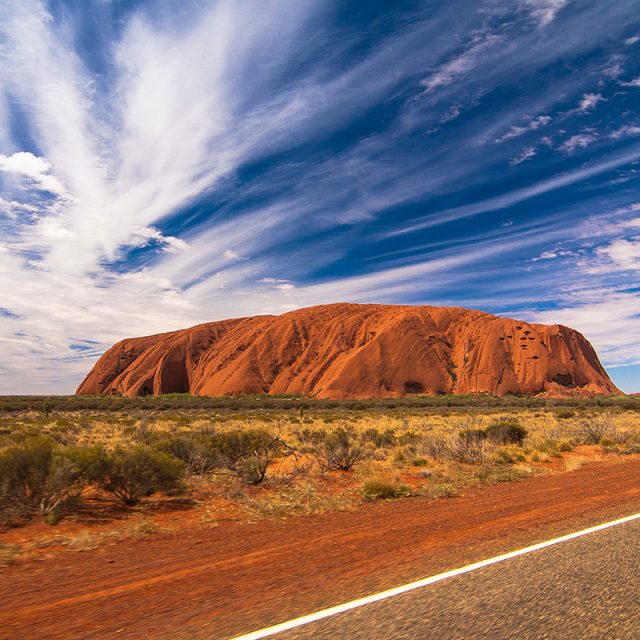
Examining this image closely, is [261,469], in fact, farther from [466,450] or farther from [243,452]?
[466,450]

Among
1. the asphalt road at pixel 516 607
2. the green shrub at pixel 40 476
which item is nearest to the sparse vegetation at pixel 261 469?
the green shrub at pixel 40 476

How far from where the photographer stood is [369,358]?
85.6 m

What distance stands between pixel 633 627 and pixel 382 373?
81261 millimetres

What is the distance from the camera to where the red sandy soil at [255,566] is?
13.2 feet

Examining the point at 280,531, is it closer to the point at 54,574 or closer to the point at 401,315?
A: the point at 54,574

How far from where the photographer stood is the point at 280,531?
712 cm

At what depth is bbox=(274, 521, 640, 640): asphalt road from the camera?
3.54 meters

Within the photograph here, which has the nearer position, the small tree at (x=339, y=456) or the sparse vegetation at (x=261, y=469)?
the sparse vegetation at (x=261, y=469)

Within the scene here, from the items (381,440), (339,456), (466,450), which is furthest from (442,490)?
(381,440)

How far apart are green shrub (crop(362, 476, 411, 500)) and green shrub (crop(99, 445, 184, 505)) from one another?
13.6 feet

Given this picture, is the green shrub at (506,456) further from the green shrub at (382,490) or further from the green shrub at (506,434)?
the green shrub at (382,490)

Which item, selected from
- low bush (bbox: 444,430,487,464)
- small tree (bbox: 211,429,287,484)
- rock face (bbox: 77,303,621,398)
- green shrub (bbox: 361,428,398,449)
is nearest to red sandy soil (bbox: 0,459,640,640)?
small tree (bbox: 211,429,287,484)

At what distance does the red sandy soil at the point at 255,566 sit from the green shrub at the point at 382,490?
794 mm

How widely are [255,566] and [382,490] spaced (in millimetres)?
4895
